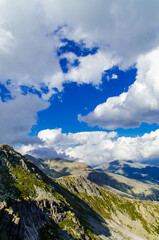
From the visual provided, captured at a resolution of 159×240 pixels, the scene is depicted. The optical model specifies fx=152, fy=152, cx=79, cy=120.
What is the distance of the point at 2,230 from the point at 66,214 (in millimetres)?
83203

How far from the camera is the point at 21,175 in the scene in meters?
129

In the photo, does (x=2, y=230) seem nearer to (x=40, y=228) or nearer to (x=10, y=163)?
(x=40, y=228)

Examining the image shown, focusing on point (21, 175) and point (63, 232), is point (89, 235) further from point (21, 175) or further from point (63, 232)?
point (21, 175)

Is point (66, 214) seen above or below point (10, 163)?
below

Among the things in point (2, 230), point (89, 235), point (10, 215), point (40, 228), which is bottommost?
point (89, 235)

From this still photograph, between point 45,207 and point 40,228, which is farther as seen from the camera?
point 45,207

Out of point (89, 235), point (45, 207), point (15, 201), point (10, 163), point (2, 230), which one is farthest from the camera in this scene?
point (10, 163)

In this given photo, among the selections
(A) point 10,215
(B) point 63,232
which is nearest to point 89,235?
(B) point 63,232

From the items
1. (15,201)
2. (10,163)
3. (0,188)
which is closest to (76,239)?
(15,201)

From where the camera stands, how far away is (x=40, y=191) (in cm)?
12019

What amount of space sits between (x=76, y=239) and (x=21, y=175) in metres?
63.7

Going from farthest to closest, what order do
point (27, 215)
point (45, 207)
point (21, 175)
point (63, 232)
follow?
point (21, 175), point (45, 207), point (63, 232), point (27, 215)

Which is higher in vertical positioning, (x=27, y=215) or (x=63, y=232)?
(x=27, y=215)

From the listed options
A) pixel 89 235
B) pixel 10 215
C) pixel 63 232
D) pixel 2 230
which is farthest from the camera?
pixel 89 235
